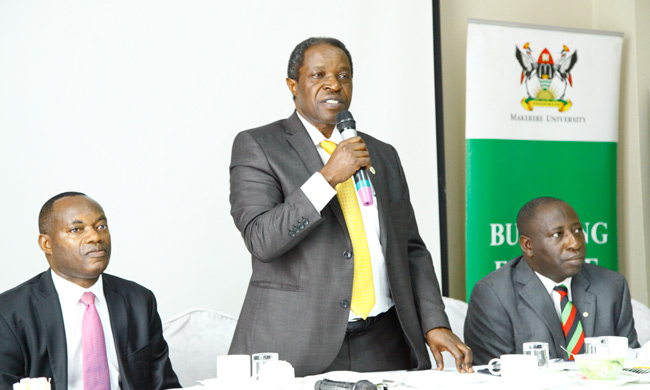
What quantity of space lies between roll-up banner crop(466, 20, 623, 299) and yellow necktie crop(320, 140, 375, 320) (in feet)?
7.53

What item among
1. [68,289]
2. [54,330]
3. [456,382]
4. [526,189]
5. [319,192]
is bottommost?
[456,382]

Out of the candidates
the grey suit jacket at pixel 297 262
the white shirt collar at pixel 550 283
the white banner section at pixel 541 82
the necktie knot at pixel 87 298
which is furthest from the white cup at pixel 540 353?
the white banner section at pixel 541 82

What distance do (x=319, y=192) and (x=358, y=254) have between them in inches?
11.8

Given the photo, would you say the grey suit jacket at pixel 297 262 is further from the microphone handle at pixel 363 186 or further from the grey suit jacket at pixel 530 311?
the grey suit jacket at pixel 530 311

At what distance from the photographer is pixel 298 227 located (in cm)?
227

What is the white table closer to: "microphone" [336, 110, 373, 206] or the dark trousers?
the dark trousers

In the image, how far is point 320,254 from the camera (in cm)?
245

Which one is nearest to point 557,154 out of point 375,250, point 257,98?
point 257,98

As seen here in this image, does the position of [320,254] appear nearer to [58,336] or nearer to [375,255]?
[375,255]

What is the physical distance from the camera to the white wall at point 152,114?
3.80 m

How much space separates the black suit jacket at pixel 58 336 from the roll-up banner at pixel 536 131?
2395 millimetres

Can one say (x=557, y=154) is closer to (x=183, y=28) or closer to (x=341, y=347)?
(x=183, y=28)

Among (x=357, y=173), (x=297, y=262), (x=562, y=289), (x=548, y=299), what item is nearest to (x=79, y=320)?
(x=297, y=262)

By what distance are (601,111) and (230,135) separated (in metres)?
2.47
